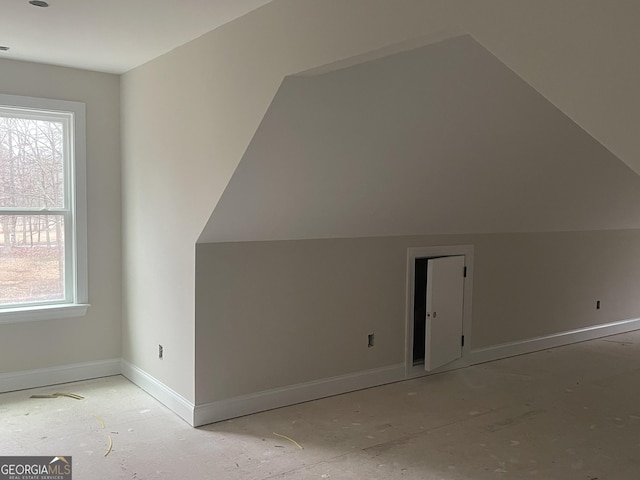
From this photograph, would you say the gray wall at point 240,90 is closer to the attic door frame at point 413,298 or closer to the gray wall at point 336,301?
the gray wall at point 336,301

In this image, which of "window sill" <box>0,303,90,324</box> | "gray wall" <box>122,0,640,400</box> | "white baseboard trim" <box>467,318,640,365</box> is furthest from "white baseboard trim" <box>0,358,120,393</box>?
"white baseboard trim" <box>467,318,640,365</box>

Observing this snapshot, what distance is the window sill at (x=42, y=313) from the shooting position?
4398 mm

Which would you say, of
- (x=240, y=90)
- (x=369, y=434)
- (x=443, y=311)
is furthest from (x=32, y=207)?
(x=443, y=311)

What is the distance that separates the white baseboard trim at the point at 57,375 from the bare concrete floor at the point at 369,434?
0.30ft

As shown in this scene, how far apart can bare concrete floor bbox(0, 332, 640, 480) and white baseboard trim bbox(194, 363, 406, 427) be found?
0.08m

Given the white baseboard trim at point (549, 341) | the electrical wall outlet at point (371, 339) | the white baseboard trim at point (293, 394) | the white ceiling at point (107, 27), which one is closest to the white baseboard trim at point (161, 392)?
the white baseboard trim at point (293, 394)

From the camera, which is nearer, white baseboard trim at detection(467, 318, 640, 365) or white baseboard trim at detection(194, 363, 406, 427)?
white baseboard trim at detection(194, 363, 406, 427)

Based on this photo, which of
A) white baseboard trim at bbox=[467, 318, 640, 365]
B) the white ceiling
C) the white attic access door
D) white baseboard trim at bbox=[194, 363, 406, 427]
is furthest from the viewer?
white baseboard trim at bbox=[467, 318, 640, 365]

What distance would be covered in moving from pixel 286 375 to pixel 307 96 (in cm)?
215

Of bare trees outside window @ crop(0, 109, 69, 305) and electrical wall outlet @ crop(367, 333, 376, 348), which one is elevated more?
bare trees outside window @ crop(0, 109, 69, 305)

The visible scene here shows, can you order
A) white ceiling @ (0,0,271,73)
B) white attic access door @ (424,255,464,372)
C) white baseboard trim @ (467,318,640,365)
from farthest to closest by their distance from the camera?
white baseboard trim @ (467,318,640,365), white attic access door @ (424,255,464,372), white ceiling @ (0,0,271,73)

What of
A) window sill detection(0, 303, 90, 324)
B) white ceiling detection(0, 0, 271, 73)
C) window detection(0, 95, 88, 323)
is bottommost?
window sill detection(0, 303, 90, 324)

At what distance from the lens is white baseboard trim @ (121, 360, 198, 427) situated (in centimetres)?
390

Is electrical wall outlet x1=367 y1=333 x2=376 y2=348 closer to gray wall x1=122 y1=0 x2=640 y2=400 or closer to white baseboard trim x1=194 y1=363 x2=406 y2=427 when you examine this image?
white baseboard trim x1=194 y1=363 x2=406 y2=427
